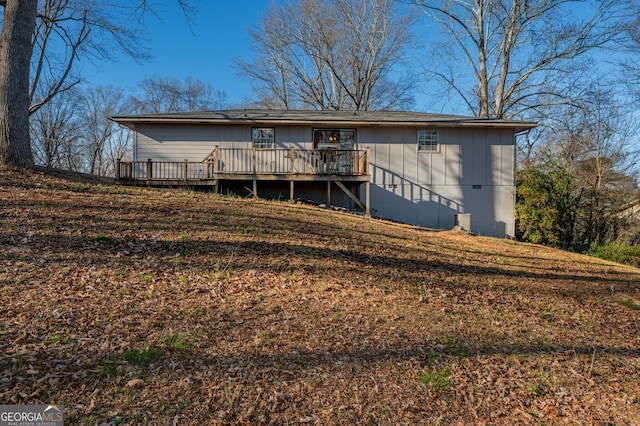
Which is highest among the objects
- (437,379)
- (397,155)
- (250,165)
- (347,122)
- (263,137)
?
(347,122)

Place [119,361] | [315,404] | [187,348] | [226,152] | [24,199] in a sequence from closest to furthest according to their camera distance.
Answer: [315,404], [119,361], [187,348], [24,199], [226,152]

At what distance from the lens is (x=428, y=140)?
1385cm

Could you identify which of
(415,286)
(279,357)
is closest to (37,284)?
(279,357)

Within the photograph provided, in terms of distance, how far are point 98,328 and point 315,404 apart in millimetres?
2172

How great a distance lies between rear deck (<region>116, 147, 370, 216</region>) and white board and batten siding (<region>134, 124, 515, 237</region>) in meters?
1.01

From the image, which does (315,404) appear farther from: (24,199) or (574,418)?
(24,199)

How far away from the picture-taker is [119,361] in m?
2.87

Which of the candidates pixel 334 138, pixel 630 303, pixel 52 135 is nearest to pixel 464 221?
pixel 334 138

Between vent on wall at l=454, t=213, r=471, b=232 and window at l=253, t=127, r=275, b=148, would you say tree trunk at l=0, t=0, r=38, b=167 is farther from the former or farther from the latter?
vent on wall at l=454, t=213, r=471, b=232

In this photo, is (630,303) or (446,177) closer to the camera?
(630,303)

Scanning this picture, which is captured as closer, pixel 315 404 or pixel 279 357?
pixel 315 404

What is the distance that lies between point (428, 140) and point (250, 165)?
7030mm

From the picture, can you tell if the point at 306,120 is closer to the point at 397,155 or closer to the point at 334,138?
the point at 334,138

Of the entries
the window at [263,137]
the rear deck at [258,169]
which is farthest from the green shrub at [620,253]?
the window at [263,137]
